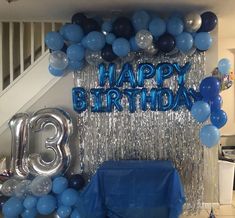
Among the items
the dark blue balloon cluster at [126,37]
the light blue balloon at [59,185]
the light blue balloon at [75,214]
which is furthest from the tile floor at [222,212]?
the dark blue balloon cluster at [126,37]

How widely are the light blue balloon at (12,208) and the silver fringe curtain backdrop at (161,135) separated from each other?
3.54ft

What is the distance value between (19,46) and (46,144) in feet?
5.10

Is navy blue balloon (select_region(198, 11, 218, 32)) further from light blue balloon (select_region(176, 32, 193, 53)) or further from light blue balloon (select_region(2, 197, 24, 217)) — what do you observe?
light blue balloon (select_region(2, 197, 24, 217))

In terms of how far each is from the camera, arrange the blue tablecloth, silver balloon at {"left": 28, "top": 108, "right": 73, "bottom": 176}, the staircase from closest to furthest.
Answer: the blue tablecloth
silver balloon at {"left": 28, "top": 108, "right": 73, "bottom": 176}
the staircase

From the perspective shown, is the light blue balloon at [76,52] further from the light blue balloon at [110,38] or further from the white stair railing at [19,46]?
the white stair railing at [19,46]

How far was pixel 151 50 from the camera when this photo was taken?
355 centimetres

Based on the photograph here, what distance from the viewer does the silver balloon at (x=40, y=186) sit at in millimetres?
3430

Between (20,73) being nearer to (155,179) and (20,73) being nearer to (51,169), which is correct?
(51,169)

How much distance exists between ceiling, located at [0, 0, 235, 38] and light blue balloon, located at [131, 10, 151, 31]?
11cm

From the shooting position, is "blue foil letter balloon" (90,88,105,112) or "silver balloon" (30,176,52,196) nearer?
"silver balloon" (30,176,52,196)

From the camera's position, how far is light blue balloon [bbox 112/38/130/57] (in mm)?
3391

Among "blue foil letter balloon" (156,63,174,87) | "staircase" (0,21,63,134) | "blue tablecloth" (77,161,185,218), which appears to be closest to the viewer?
"blue tablecloth" (77,161,185,218)

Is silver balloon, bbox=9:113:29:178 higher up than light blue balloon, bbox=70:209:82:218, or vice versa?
silver balloon, bbox=9:113:29:178

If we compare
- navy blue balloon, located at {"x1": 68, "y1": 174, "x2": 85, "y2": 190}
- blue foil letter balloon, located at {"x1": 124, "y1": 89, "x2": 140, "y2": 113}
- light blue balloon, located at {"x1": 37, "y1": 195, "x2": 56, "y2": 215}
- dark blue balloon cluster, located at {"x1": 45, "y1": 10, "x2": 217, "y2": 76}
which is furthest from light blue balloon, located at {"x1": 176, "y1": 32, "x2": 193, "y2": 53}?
light blue balloon, located at {"x1": 37, "y1": 195, "x2": 56, "y2": 215}
